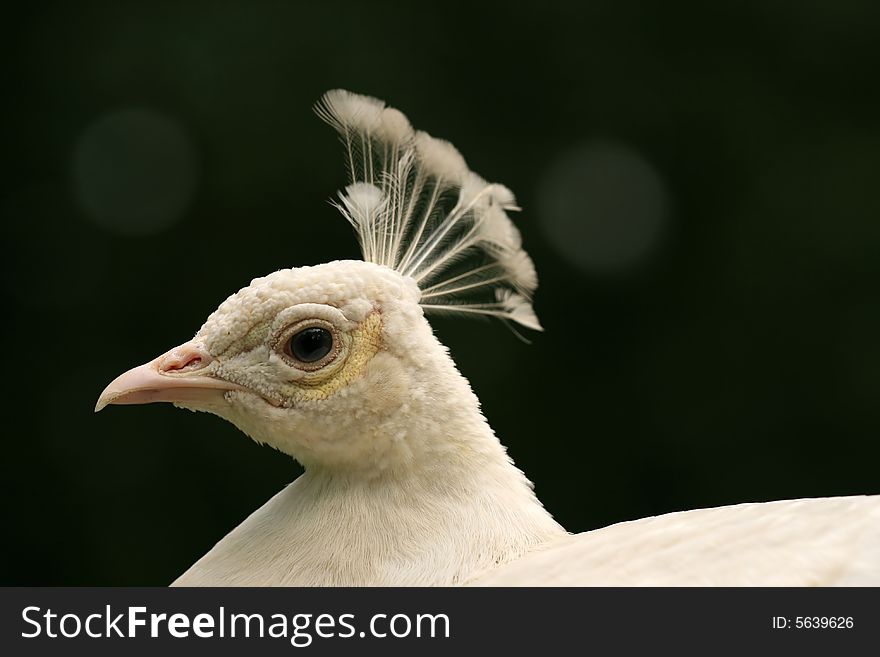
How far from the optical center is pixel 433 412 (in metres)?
1.34

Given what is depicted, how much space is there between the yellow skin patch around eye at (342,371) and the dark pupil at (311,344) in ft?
0.05

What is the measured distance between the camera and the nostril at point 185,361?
135cm

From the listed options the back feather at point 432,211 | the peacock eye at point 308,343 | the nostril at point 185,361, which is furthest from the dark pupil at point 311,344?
the back feather at point 432,211

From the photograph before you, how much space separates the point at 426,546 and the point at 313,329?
286mm

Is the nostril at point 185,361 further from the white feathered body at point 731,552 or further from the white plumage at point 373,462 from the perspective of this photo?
the white feathered body at point 731,552

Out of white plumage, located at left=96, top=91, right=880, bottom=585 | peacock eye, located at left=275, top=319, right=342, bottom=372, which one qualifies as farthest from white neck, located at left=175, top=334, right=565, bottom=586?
peacock eye, located at left=275, top=319, right=342, bottom=372

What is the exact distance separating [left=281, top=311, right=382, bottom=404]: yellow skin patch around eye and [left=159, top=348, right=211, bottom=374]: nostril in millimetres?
110

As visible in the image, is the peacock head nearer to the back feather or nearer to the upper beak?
the upper beak

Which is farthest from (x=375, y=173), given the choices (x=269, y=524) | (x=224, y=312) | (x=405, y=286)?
(x=269, y=524)

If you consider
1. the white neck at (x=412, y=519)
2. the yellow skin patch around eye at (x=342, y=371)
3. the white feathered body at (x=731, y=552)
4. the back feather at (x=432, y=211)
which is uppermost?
the back feather at (x=432, y=211)

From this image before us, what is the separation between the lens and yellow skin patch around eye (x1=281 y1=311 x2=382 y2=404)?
132 centimetres

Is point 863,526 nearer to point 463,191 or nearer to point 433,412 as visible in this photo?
point 433,412

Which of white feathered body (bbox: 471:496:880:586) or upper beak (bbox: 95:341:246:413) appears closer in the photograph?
white feathered body (bbox: 471:496:880:586)

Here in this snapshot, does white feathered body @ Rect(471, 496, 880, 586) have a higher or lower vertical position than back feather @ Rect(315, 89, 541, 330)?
lower
